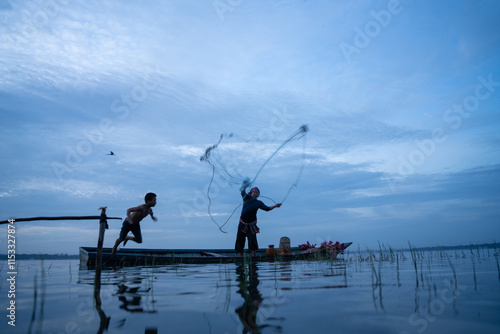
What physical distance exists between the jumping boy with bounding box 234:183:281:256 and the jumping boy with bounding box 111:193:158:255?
3319 millimetres

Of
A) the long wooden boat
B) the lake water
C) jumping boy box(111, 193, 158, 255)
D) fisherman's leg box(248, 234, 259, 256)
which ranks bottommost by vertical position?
the long wooden boat

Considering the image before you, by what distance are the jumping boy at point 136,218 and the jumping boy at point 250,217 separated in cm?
332

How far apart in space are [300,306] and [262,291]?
1.08 metres

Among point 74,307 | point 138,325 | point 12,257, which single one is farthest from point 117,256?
point 138,325

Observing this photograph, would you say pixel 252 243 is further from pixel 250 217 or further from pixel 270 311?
pixel 270 311

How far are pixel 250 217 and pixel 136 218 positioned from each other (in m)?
4.21

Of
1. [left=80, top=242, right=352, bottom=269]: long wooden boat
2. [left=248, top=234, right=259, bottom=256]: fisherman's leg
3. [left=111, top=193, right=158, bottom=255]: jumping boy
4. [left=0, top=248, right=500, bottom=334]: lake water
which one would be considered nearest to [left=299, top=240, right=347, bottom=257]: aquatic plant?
[left=80, top=242, right=352, bottom=269]: long wooden boat

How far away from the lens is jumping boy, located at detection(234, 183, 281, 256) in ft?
40.2

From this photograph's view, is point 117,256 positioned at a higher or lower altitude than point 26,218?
lower

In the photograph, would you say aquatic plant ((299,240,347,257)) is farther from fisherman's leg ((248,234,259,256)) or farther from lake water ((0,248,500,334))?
lake water ((0,248,500,334))

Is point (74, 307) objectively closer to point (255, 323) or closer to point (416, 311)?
point (255, 323)

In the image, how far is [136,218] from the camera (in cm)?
1157

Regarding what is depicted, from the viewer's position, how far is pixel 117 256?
12805mm

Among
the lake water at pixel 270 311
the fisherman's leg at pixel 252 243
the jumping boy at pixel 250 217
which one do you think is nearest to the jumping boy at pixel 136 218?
the jumping boy at pixel 250 217
